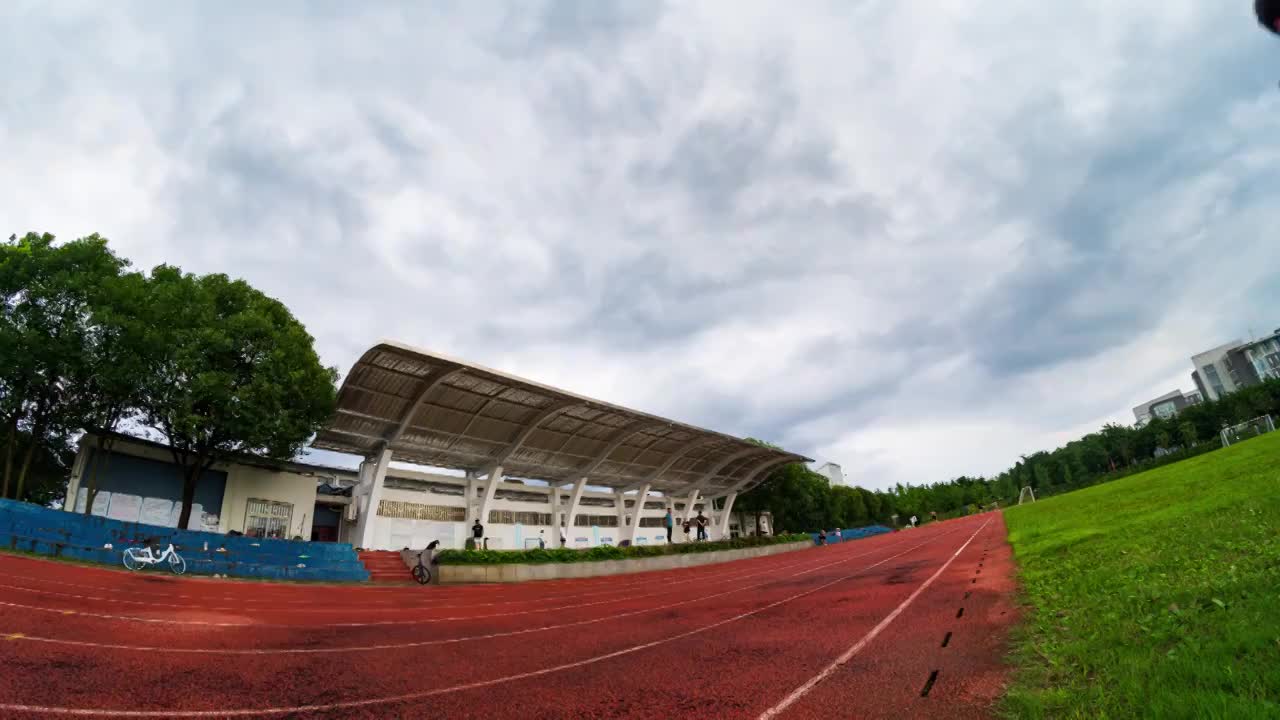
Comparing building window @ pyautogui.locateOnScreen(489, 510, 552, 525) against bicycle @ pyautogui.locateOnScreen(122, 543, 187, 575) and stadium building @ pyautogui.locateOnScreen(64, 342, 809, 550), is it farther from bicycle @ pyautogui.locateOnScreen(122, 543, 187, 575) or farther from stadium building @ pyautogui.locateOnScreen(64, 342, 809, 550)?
bicycle @ pyautogui.locateOnScreen(122, 543, 187, 575)

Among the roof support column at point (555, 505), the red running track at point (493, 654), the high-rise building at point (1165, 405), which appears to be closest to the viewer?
the red running track at point (493, 654)

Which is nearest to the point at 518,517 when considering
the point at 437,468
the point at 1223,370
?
the point at 437,468

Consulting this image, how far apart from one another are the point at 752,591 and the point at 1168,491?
13.7 metres

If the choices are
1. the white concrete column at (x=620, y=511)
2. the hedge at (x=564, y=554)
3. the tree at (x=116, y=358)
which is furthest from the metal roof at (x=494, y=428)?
the hedge at (x=564, y=554)

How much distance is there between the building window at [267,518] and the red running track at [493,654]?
46.8 feet

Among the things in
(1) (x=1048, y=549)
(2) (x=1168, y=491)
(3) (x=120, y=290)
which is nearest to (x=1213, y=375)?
(2) (x=1168, y=491)

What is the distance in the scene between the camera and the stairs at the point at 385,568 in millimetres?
21828

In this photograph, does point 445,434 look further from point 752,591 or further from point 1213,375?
A: point 1213,375

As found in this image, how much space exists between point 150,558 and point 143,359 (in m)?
9.01

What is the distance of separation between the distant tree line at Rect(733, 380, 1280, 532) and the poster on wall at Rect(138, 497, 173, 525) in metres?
51.1

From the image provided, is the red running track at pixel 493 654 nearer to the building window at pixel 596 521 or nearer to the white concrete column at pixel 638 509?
the building window at pixel 596 521

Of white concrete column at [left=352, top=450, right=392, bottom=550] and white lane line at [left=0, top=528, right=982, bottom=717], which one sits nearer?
white lane line at [left=0, top=528, right=982, bottom=717]

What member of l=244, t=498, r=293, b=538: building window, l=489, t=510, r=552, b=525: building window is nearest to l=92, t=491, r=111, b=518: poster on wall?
l=244, t=498, r=293, b=538: building window

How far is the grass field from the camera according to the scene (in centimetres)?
378
